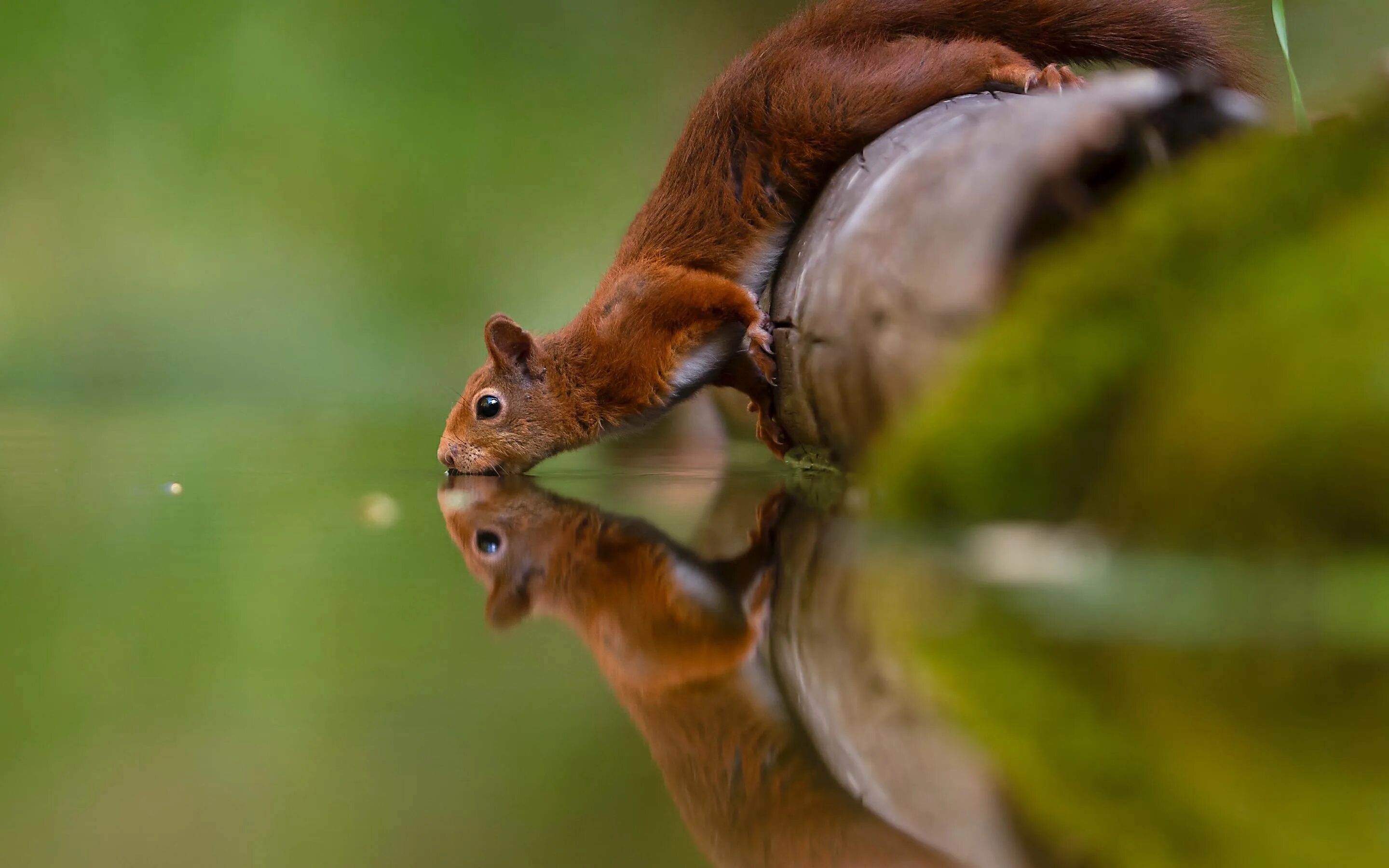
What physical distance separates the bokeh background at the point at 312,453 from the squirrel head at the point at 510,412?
0.11m

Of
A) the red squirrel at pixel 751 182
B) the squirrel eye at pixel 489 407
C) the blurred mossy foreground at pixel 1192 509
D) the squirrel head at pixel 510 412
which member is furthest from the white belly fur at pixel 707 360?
the blurred mossy foreground at pixel 1192 509

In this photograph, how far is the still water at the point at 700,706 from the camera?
0.39 metres

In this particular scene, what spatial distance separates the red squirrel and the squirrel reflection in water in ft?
1.92

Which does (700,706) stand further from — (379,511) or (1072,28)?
(1072,28)

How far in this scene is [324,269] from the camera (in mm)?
3795

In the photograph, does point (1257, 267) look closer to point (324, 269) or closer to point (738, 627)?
point (738, 627)

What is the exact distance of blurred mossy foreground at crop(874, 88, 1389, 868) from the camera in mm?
402

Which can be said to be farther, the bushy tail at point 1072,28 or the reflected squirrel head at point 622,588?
the bushy tail at point 1072,28

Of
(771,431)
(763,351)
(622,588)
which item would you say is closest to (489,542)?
(622,588)

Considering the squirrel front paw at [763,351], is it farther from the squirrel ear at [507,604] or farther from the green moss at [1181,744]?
the green moss at [1181,744]

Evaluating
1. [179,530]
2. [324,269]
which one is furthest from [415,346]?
[179,530]

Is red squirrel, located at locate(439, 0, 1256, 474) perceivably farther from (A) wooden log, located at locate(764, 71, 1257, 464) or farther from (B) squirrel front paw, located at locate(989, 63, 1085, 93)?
(A) wooden log, located at locate(764, 71, 1257, 464)

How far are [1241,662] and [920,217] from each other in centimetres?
75

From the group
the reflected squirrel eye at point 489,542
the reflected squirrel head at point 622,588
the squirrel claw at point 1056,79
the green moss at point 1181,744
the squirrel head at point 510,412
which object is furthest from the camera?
the squirrel head at point 510,412
